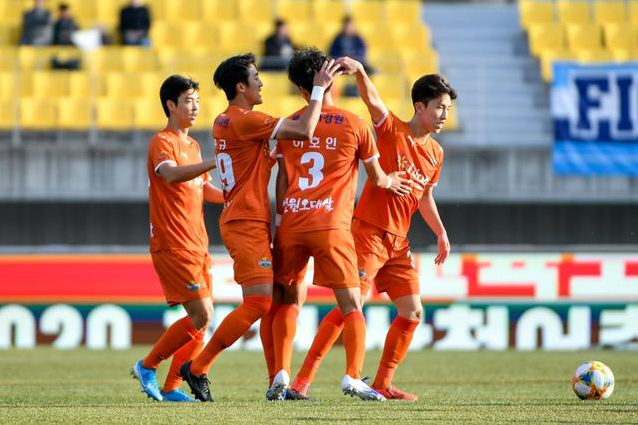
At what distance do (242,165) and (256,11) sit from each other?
13.1 m

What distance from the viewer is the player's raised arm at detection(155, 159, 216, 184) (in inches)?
326

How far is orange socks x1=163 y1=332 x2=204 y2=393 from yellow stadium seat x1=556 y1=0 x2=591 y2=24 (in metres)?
14.1

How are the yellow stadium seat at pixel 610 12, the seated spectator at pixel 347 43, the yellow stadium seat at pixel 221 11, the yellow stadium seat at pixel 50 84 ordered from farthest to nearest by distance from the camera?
the yellow stadium seat at pixel 610 12, the yellow stadium seat at pixel 221 11, the seated spectator at pixel 347 43, the yellow stadium seat at pixel 50 84

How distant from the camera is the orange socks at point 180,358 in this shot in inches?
350

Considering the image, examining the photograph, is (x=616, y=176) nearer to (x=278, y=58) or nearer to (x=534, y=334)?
(x=534, y=334)

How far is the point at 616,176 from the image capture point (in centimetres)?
1753

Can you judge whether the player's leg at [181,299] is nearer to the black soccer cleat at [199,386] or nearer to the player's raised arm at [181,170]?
the black soccer cleat at [199,386]

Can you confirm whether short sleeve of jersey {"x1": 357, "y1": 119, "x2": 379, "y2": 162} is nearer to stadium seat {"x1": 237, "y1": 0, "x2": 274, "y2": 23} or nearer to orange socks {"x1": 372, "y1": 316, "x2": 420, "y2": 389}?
orange socks {"x1": 372, "y1": 316, "x2": 420, "y2": 389}

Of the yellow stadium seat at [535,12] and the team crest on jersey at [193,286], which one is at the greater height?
the yellow stadium seat at [535,12]

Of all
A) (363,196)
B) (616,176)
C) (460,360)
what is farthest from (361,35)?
(363,196)

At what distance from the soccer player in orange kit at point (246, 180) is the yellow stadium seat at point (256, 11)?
41.9ft

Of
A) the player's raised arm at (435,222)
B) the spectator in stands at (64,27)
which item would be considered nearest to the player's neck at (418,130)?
the player's raised arm at (435,222)

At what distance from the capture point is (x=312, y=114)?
8031 mm

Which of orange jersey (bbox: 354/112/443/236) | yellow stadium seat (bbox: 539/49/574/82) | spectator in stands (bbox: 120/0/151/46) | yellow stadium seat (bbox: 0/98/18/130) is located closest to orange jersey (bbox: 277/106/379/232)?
orange jersey (bbox: 354/112/443/236)
